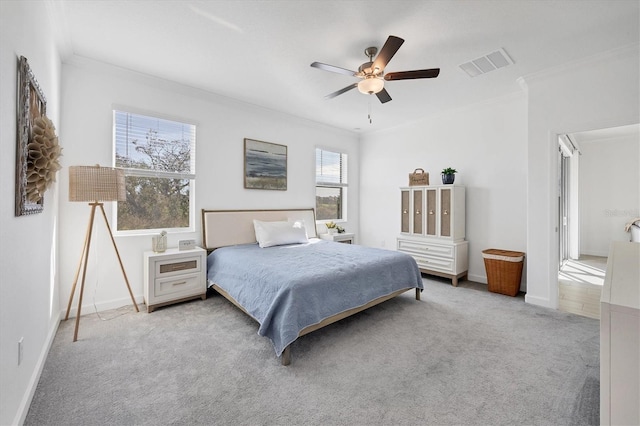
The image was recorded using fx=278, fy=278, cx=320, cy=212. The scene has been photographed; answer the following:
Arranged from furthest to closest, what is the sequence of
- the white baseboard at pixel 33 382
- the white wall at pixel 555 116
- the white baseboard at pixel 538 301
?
the white baseboard at pixel 538 301, the white wall at pixel 555 116, the white baseboard at pixel 33 382

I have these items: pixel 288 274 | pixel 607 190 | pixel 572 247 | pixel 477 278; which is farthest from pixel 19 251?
pixel 607 190

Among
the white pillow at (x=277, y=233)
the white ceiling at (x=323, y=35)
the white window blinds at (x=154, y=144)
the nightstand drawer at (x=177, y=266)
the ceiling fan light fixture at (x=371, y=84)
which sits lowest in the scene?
the nightstand drawer at (x=177, y=266)

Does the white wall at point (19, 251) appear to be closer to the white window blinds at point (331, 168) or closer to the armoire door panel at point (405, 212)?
the white window blinds at point (331, 168)

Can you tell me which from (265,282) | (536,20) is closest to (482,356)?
(265,282)

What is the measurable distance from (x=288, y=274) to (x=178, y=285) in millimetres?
1666

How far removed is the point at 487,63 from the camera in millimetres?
3062

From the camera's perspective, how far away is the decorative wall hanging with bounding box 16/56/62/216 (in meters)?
1.56

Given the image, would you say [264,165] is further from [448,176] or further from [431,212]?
[448,176]

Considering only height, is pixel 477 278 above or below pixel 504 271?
below

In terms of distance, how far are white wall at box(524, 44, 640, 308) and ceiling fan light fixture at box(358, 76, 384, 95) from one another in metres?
2.07

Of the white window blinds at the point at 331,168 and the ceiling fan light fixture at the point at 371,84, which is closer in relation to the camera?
the ceiling fan light fixture at the point at 371,84

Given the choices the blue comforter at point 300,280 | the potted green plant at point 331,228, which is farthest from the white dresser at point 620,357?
the potted green plant at point 331,228

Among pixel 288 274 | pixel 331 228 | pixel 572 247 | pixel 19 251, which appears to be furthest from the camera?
pixel 572 247

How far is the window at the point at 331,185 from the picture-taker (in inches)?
217
